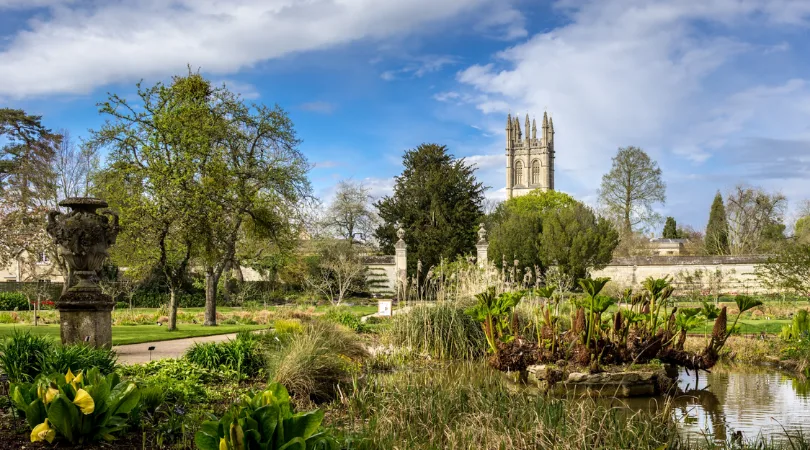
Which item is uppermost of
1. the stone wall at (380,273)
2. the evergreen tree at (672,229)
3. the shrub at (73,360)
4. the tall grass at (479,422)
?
the evergreen tree at (672,229)

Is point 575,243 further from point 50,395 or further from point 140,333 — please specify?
point 50,395

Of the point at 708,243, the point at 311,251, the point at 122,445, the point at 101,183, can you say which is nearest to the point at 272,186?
the point at 101,183

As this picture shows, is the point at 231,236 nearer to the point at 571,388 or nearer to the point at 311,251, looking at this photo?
the point at 571,388

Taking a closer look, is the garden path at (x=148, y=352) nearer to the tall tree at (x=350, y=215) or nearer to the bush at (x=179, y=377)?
the bush at (x=179, y=377)

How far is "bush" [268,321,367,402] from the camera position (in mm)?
6746

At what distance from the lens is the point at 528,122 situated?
95375 mm

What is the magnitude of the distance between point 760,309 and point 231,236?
15.5 meters

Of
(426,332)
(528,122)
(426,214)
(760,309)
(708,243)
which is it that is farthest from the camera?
(528,122)

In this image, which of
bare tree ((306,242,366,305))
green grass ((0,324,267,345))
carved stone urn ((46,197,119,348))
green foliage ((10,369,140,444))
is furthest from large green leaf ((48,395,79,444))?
bare tree ((306,242,366,305))

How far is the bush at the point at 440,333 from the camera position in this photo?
1023 centimetres

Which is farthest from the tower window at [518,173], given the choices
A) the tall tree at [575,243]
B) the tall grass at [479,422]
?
the tall grass at [479,422]

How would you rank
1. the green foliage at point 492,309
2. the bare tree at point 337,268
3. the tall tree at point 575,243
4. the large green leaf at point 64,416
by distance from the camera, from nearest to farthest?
the large green leaf at point 64,416 < the green foliage at point 492,309 < the tall tree at point 575,243 < the bare tree at point 337,268

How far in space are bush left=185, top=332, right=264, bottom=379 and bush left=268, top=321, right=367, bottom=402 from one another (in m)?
0.46

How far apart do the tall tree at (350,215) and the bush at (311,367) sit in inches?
1263
